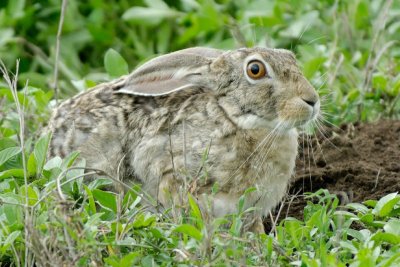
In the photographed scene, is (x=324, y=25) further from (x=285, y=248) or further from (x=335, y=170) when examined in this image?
(x=285, y=248)

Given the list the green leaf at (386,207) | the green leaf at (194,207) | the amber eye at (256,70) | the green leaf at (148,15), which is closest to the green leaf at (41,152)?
the green leaf at (194,207)

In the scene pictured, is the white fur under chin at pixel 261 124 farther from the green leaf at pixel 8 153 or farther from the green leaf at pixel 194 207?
the green leaf at pixel 8 153

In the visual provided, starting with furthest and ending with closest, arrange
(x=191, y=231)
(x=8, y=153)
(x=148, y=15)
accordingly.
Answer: (x=148, y=15) < (x=8, y=153) < (x=191, y=231)

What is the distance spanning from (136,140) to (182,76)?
1.56ft

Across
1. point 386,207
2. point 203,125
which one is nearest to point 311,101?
point 203,125

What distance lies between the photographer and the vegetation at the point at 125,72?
4.83 m

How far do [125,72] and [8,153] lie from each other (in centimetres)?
169

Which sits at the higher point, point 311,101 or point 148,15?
point 311,101

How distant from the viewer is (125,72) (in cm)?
769

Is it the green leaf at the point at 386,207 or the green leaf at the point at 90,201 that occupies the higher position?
the green leaf at the point at 90,201

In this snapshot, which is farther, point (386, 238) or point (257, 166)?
point (257, 166)

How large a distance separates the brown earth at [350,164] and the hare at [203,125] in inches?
14.5

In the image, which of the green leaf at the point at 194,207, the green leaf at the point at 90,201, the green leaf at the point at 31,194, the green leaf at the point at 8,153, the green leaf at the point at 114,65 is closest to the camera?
the green leaf at the point at 194,207

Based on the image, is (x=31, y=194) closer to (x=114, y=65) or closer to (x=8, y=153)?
(x=8, y=153)
